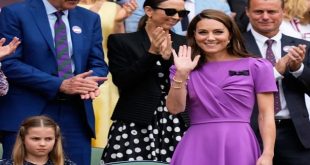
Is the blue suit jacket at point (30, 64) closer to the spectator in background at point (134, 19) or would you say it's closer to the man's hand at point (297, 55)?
the man's hand at point (297, 55)

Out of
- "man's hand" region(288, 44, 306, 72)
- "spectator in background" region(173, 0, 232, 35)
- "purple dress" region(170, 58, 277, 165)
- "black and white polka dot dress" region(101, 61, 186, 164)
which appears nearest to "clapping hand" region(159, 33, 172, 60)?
"black and white polka dot dress" region(101, 61, 186, 164)

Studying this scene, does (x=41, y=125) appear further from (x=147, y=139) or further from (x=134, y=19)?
(x=134, y=19)

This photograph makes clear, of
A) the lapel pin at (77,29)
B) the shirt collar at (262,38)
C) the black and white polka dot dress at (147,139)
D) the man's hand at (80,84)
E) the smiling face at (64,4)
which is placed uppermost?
the smiling face at (64,4)

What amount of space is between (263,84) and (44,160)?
60.6 inches

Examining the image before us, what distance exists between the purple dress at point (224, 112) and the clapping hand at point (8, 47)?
121 centimetres

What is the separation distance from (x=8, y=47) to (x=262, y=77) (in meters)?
1.71

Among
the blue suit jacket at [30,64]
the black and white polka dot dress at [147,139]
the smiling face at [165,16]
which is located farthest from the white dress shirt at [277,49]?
the blue suit jacket at [30,64]

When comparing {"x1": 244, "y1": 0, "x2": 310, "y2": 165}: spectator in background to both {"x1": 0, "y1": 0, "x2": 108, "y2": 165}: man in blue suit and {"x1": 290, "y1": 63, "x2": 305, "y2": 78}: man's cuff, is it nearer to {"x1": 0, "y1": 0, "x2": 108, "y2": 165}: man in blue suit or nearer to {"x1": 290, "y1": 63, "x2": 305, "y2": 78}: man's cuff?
{"x1": 290, "y1": 63, "x2": 305, "y2": 78}: man's cuff

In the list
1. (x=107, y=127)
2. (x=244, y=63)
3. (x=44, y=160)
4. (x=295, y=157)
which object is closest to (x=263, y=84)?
(x=244, y=63)

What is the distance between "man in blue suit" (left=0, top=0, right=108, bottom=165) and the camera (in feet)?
21.8

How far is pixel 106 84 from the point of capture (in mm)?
8188

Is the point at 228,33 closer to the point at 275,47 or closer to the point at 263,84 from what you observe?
the point at 263,84

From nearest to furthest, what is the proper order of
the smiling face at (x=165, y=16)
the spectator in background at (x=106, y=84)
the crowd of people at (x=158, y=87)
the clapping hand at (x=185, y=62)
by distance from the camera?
the clapping hand at (x=185, y=62), the crowd of people at (x=158, y=87), the smiling face at (x=165, y=16), the spectator in background at (x=106, y=84)

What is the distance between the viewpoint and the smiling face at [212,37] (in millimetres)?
6172
